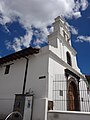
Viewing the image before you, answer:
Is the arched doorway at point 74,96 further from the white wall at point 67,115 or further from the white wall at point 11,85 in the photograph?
the white wall at point 11,85

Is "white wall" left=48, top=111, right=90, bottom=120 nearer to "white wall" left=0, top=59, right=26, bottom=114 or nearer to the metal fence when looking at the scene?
the metal fence

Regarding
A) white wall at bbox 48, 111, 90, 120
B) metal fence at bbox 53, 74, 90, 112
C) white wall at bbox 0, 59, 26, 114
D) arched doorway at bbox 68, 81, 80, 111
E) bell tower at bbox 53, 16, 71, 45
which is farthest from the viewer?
bell tower at bbox 53, 16, 71, 45

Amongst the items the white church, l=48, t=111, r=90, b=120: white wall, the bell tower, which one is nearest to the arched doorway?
the white church

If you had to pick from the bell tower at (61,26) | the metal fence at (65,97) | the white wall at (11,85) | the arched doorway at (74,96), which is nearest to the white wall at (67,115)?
the metal fence at (65,97)

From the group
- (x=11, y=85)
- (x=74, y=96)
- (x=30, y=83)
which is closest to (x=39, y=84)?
(x=30, y=83)

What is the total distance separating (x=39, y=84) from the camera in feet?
26.8

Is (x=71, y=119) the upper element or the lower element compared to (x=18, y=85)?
lower

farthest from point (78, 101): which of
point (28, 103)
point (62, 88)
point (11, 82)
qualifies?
point (11, 82)

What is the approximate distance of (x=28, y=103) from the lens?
7480 millimetres

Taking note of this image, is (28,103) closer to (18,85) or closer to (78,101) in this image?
(18,85)

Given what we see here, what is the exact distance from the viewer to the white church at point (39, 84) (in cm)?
752

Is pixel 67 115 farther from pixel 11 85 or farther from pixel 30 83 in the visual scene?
pixel 11 85

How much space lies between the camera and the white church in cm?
752

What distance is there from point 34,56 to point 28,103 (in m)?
3.30
